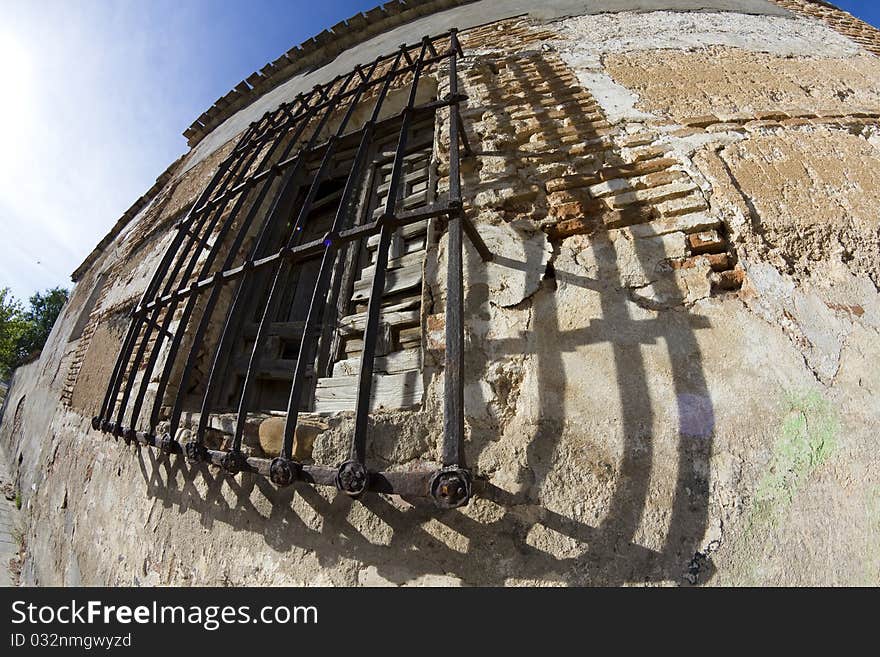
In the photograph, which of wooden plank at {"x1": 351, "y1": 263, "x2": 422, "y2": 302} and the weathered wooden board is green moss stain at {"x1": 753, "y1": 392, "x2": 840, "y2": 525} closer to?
the weathered wooden board

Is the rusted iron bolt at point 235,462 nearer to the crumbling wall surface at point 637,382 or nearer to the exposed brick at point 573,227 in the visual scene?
the crumbling wall surface at point 637,382

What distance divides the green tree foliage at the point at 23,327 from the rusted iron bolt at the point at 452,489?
14.5 metres

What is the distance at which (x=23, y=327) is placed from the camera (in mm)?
14734

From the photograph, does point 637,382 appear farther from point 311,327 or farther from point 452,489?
point 311,327

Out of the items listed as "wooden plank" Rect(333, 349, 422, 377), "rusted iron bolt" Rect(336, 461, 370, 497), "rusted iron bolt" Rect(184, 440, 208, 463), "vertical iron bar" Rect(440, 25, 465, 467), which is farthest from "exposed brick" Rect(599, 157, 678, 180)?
"rusted iron bolt" Rect(184, 440, 208, 463)

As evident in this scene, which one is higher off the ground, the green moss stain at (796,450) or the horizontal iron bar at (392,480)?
the green moss stain at (796,450)

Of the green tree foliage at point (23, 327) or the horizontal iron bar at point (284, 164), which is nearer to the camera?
the horizontal iron bar at point (284, 164)

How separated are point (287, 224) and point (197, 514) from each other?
211 centimetres

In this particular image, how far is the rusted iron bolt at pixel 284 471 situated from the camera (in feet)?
3.55

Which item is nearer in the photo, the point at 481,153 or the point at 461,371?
the point at 461,371

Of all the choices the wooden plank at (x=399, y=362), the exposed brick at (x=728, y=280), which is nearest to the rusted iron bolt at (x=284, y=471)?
the wooden plank at (x=399, y=362)

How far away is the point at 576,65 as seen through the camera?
7.04 ft
